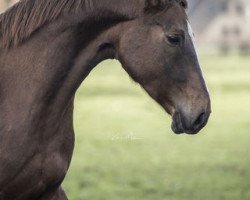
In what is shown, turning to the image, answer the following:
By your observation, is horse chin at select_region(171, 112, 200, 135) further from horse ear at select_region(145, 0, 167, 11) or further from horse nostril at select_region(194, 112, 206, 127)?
horse ear at select_region(145, 0, 167, 11)

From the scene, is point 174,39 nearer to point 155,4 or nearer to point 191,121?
point 155,4

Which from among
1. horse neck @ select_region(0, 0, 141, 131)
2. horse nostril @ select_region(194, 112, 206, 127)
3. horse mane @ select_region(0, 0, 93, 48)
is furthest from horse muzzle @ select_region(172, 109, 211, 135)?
horse mane @ select_region(0, 0, 93, 48)

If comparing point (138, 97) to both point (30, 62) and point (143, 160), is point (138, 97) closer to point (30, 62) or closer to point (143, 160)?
point (143, 160)

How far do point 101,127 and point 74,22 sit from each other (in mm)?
11378

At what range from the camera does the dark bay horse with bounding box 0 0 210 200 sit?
4434 mm

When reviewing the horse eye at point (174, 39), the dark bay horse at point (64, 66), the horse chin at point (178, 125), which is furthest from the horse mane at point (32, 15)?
the horse chin at point (178, 125)

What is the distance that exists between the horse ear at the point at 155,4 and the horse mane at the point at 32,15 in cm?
31

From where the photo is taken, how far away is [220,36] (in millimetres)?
57250

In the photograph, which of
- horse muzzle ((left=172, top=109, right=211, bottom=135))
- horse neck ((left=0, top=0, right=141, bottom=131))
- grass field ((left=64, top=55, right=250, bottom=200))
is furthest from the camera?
grass field ((left=64, top=55, right=250, bottom=200))

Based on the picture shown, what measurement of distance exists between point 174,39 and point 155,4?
0.22m

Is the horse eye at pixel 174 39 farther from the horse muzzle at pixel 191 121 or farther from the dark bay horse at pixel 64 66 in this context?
the horse muzzle at pixel 191 121

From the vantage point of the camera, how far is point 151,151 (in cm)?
1281

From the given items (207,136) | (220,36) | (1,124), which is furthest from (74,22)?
(220,36)

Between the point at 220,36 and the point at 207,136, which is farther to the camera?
the point at 220,36
